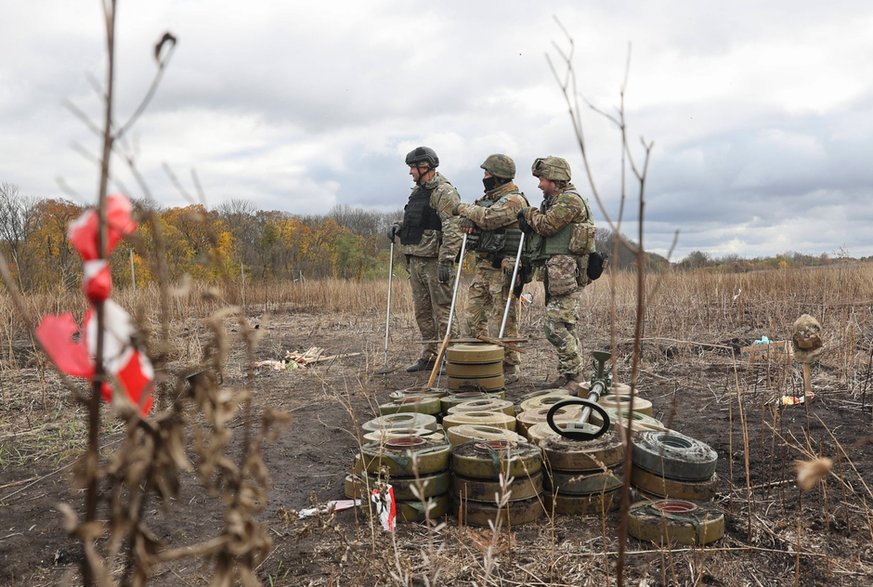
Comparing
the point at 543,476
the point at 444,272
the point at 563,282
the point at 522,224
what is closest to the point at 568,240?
the point at 563,282

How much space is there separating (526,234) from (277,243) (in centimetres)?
2847

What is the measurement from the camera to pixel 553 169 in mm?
6648

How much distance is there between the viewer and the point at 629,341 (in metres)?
9.02

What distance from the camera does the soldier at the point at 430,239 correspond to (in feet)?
25.0

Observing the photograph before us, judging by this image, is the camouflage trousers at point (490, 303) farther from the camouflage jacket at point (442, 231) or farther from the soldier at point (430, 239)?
the camouflage jacket at point (442, 231)

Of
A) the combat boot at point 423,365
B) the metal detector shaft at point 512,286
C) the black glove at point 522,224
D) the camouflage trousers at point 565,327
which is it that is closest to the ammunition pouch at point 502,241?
the metal detector shaft at point 512,286

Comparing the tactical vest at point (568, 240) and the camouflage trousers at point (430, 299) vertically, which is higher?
the tactical vest at point (568, 240)

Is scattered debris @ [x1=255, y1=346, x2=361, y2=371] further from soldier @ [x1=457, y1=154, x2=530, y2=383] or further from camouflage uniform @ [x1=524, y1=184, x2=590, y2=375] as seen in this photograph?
camouflage uniform @ [x1=524, y1=184, x2=590, y2=375]

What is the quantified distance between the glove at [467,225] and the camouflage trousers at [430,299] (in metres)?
0.61

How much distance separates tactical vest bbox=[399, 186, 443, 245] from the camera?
7816 millimetres

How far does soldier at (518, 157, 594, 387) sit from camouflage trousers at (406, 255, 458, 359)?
142 cm

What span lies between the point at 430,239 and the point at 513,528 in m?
4.93

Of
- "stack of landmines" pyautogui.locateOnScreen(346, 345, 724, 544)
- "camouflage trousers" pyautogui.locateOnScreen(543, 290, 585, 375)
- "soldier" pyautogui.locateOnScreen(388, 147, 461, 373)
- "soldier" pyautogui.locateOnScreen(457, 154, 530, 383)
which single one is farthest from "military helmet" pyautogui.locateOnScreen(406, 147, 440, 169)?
"stack of landmines" pyautogui.locateOnScreen(346, 345, 724, 544)

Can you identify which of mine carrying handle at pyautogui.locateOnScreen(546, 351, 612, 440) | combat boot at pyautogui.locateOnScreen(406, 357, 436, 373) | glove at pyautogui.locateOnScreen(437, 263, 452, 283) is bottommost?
combat boot at pyautogui.locateOnScreen(406, 357, 436, 373)
